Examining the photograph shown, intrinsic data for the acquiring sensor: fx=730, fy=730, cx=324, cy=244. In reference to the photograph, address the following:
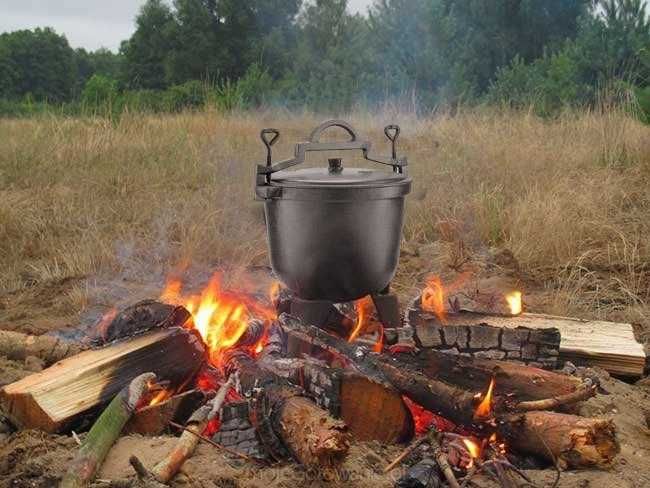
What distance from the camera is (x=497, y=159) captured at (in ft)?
23.7

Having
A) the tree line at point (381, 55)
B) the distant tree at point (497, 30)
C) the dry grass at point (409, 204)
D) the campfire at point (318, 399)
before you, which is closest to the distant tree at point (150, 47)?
the tree line at point (381, 55)

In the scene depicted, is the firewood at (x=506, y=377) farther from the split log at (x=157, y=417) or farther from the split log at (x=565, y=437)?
the split log at (x=157, y=417)

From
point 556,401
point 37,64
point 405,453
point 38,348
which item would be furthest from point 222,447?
point 37,64

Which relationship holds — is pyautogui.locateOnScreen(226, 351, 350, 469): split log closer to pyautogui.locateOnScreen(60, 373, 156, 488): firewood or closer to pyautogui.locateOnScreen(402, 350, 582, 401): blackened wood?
pyautogui.locateOnScreen(60, 373, 156, 488): firewood

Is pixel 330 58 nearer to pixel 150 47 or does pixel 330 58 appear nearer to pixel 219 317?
Result: pixel 150 47

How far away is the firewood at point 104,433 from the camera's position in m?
2.19

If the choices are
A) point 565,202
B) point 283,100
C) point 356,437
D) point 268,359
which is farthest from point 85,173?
point 283,100

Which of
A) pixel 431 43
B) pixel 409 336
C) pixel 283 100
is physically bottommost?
pixel 409 336

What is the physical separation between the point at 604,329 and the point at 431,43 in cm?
1361

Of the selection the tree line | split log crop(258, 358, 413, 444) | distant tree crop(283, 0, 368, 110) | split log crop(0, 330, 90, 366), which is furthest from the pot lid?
distant tree crop(283, 0, 368, 110)

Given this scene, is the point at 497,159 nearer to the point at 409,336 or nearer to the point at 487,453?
the point at 409,336

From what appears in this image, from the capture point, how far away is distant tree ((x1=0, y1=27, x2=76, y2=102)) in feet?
125

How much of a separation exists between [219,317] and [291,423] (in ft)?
3.37

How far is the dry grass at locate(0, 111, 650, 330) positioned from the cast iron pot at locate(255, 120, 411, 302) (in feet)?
5.09
